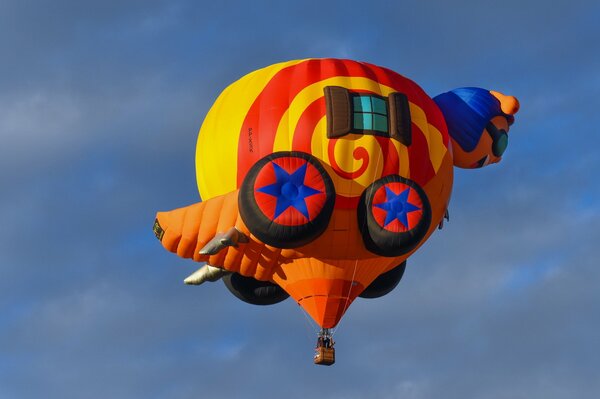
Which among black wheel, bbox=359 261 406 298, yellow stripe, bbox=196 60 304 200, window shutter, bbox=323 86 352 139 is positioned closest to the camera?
window shutter, bbox=323 86 352 139

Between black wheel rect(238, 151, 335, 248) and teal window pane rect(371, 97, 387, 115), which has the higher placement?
teal window pane rect(371, 97, 387, 115)

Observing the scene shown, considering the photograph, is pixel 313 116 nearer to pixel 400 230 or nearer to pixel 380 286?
pixel 400 230

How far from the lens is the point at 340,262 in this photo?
123 ft

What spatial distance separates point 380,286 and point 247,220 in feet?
18.4

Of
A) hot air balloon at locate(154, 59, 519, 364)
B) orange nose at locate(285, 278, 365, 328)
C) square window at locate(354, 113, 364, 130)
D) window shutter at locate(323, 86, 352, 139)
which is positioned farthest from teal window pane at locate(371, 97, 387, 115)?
orange nose at locate(285, 278, 365, 328)

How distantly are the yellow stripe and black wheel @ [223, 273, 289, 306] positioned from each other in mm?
2540

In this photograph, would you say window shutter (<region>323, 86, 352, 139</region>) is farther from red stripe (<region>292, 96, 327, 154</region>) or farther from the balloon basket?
the balloon basket

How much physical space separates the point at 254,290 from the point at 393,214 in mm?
5197

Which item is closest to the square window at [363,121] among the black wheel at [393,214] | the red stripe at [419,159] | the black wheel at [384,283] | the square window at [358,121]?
the square window at [358,121]

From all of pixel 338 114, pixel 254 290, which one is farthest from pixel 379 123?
pixel 254 290

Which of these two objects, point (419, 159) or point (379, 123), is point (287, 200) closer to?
point (379, 123)

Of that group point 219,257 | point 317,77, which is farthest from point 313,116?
point 219,257

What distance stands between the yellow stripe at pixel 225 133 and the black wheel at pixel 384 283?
4578 mm

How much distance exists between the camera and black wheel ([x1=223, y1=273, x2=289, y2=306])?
40.3m
